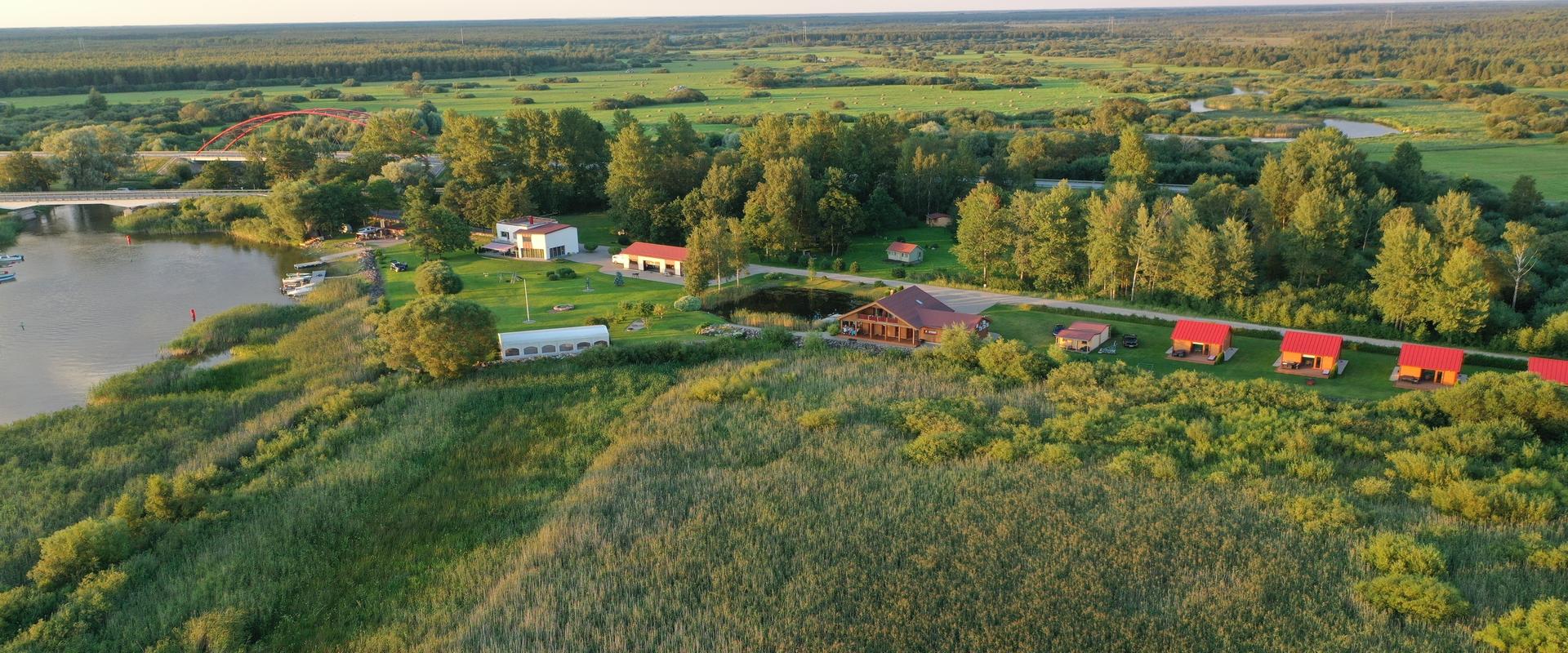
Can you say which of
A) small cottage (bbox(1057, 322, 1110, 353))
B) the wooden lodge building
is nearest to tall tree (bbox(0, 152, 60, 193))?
the wooden lodge building

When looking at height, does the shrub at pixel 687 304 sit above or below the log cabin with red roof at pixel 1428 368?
above

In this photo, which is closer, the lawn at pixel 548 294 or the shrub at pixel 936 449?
the shrub at pixel 936 449

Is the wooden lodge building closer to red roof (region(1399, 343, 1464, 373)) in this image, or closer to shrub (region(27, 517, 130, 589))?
red roof (region(1399, 343, 1464, 373))

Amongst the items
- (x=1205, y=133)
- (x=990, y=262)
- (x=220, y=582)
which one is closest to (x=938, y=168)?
(x=990, y=262)

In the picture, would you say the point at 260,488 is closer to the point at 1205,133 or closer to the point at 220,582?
the point at 220,582

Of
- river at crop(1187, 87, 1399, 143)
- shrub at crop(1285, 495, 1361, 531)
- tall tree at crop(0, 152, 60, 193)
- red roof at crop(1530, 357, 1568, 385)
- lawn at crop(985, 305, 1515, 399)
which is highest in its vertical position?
tall tree at crop(0, 152, 60, 193)

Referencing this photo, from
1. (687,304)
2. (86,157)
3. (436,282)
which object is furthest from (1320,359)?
(86,157)

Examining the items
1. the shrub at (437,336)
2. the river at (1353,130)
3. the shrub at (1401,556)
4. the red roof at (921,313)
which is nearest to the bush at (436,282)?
the shrub at (437,336)

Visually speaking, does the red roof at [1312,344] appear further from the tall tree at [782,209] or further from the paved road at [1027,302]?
the tall tree at [782,209]
